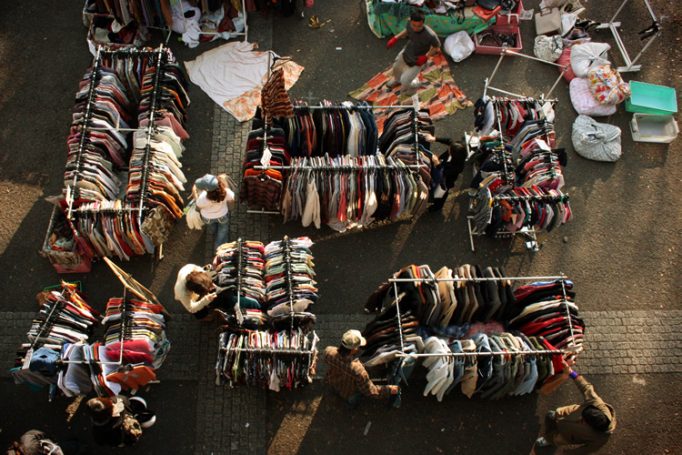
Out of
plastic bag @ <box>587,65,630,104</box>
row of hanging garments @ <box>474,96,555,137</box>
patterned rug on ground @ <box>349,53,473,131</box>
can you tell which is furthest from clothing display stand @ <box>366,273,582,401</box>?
plastic bag @ <box>587,65,630,104</box>

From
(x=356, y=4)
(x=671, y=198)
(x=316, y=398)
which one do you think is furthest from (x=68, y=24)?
(x=671, y=198)

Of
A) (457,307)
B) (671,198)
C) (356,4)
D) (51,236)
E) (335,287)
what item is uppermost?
(356,4)

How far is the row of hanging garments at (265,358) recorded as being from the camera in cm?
639

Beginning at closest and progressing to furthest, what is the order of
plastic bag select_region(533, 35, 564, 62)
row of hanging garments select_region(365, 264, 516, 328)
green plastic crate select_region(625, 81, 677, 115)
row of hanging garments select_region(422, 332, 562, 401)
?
row of hanging garments select_region(422, 332, 562, 401), row of hanging garments select_region(365, 264, 516, 328), green plastic crate select_region(625, 81, 677, 115), plastic bag select_region(533, 35, 564, 62)

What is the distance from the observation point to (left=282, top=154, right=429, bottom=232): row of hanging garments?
7613mm

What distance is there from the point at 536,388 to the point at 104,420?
5.40 m

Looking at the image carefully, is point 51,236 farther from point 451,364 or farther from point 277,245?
point 451,364

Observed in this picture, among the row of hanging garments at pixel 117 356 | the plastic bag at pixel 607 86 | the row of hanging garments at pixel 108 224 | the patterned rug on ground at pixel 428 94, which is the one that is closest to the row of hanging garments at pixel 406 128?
the patterned rug on ground at pixel 428 94

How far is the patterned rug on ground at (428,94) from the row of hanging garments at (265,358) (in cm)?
508

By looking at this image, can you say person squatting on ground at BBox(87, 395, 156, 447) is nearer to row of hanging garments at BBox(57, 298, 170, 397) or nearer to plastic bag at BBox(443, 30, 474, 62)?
row of hanging garments at BBox(57, 298, 170, 397)

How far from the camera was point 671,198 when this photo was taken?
9211 mm

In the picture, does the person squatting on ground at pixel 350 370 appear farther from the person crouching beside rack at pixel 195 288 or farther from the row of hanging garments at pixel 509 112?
the row of hanging garments at pixel 509 112

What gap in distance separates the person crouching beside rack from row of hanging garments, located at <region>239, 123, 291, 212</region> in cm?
154

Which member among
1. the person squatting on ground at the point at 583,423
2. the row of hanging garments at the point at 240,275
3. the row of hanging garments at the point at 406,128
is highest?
the row of hanging garments at the point at 406,128
